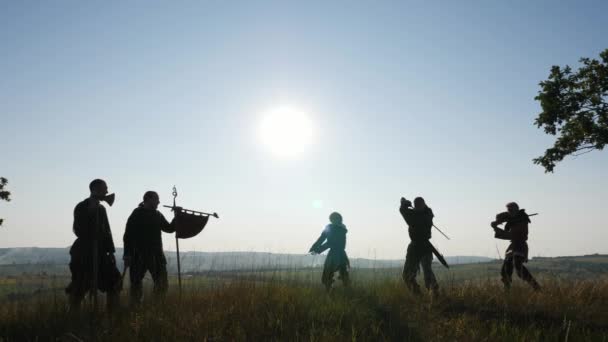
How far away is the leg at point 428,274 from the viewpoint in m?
7.68

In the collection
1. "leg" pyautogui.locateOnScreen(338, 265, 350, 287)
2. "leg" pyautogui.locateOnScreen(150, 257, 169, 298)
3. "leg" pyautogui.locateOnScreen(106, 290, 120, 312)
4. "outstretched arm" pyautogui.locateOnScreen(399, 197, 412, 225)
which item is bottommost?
"leg" pyautogui.locateOnScreen(338, 265, 350, 287)

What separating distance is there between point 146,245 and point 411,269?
5.40m

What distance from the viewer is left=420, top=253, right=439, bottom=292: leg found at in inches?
302

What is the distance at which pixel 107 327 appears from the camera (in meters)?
4.79

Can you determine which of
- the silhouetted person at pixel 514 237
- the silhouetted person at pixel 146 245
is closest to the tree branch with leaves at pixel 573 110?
the silhouetted person at pixel 514 237

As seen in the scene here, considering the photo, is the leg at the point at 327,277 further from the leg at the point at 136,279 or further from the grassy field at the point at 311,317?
the leg at the point at 136,279

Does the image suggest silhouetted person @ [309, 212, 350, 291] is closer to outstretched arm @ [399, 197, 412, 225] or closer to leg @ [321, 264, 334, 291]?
leg @ [321, 264, 334, 291]

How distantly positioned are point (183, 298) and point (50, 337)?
6.23 feet

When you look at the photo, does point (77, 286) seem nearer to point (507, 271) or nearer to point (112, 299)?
point (112, 299)

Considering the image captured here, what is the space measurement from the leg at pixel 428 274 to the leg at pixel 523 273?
1.71 metres

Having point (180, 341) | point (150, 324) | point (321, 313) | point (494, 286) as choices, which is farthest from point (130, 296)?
point (494, 286)

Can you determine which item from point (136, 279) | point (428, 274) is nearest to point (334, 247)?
point (428, 274)

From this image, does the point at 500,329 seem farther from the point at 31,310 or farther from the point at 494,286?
the point at 31,310

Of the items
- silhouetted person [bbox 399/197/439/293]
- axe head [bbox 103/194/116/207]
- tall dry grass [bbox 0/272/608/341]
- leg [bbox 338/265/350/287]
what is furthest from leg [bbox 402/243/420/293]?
axe head [bbox 103/194/116/207]
